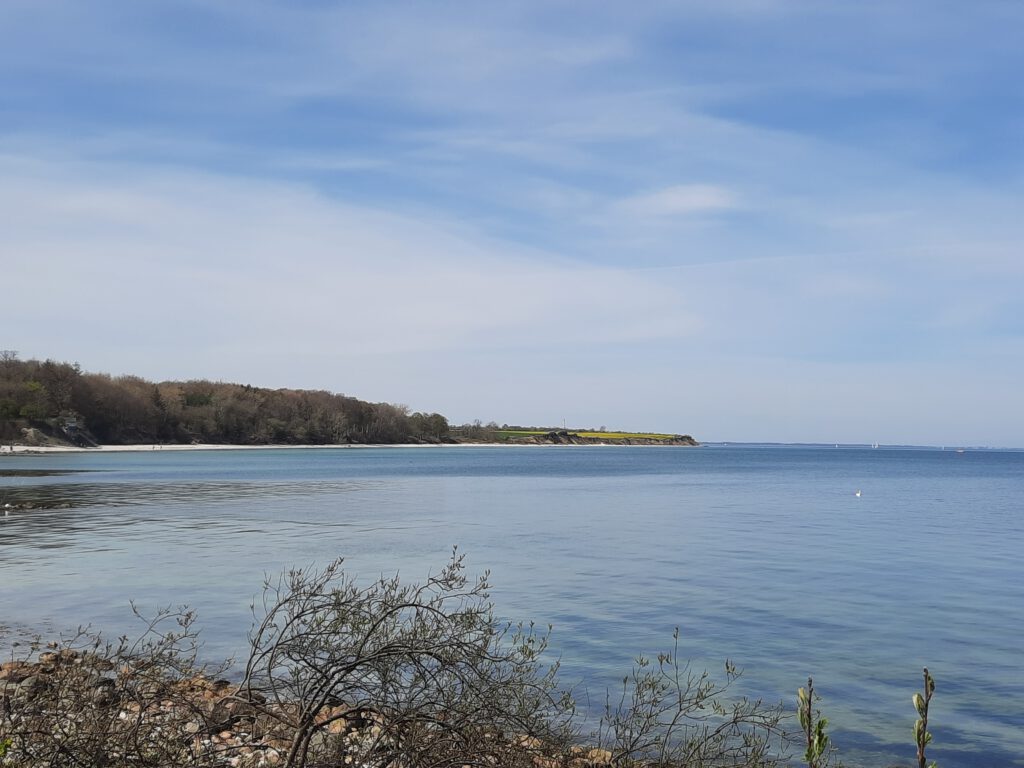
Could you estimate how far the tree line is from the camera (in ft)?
436

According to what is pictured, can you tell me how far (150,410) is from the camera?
515 feet

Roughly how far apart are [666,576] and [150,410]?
14925 cm

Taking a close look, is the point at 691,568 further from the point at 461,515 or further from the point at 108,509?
the point at 108,509

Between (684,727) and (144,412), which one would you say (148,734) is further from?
(144,412)

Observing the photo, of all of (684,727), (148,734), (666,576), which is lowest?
(666,576)

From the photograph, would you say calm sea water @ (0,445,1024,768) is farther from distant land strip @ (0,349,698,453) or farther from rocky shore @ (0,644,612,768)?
distant land strip @ (0,349,698,453)

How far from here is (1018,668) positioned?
14.5 meters

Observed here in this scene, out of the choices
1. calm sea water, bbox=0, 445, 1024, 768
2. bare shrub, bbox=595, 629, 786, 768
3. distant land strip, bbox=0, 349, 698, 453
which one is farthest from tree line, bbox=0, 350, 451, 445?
bare shrub, bbox=595, 629, 786, 768

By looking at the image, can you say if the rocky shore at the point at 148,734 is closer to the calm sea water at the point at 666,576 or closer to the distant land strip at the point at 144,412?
the calm sea water at the point at 666,576

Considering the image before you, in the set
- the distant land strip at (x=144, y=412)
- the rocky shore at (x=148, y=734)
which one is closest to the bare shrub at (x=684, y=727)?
the rocky shore at (x=148, y=734)

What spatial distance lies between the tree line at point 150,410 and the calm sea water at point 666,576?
304 feet

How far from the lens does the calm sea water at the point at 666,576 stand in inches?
529

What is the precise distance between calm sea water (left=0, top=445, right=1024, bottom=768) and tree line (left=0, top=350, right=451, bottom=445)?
9259 cm

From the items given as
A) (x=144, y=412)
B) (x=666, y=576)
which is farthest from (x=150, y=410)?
(x=666, y=576)
